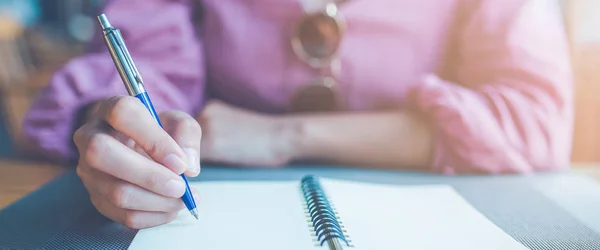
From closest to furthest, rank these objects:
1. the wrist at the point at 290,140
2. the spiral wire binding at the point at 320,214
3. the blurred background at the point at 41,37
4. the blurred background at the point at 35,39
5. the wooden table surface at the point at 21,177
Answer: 1. the spiral wire binding at the point at 320,214
2. the wooden table surface at the point at 21,177
3. the wrist at the point at 290,140
4. the blurred background at the point at 35,39
5. the blurred background at the point at 41,37

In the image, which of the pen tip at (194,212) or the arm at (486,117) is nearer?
the pen tip at (194,212)

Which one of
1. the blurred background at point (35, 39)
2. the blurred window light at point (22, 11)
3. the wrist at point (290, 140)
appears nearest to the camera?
the wrist at point (290, 140)

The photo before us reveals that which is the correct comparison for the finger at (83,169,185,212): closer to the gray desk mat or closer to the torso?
the gray desk mat

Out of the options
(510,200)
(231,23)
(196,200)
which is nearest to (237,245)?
(196,200)

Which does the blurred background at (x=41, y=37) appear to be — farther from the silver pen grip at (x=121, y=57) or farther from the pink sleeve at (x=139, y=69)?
the silver pen grip at (x=121, y=57)

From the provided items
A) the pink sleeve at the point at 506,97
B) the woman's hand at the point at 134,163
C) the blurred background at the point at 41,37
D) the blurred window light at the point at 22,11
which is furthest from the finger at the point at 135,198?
the blurred window light at the point at 22,11

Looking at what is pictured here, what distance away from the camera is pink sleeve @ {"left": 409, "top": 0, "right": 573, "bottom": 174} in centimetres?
58

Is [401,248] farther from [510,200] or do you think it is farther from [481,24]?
[481,24]

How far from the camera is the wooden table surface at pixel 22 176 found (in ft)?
1.72

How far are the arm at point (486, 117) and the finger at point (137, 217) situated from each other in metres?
0.26

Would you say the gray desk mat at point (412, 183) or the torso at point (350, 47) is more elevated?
the torso at point (350, 47)

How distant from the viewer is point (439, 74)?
713 millimetres

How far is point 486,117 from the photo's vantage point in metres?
0.59

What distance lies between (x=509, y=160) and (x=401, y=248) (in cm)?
28
